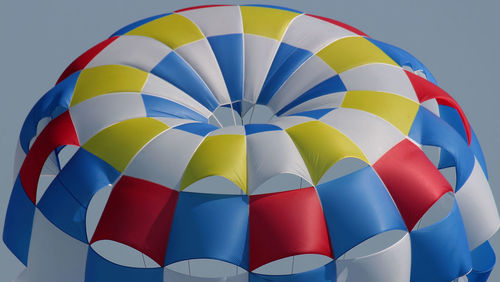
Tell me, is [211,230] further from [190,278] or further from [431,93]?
[431,93]

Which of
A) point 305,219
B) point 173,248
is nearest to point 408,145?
point 305,219

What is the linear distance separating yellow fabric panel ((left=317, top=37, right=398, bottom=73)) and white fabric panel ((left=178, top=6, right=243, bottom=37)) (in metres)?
1.19

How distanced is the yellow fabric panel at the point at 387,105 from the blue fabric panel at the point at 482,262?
2.23 m

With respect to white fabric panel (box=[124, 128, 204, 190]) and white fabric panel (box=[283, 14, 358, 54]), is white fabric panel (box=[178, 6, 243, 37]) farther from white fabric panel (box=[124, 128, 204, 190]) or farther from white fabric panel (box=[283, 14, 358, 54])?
white fabric panel (box=[124, 128, 204, 190])

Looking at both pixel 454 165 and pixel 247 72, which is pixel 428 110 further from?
pixel 247 72

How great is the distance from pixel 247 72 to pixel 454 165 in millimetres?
2820

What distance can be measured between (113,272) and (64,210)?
972 mm

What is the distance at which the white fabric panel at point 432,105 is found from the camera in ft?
51.5

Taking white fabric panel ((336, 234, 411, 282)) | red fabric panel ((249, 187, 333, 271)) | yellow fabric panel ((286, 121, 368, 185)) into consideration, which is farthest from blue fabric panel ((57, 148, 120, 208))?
white fabric panel ((336, 234, 411, 282))

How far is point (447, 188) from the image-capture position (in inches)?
569

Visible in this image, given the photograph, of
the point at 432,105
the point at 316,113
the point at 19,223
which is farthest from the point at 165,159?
the point at 432,105

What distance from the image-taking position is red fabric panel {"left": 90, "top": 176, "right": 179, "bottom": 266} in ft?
45.8

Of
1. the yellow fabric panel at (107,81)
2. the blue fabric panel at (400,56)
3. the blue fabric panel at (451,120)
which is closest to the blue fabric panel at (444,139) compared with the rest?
the blue fabric panel at (451,120)

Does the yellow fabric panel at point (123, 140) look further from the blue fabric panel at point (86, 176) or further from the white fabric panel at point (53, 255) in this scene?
the white fabric panel at point (53, 255)
